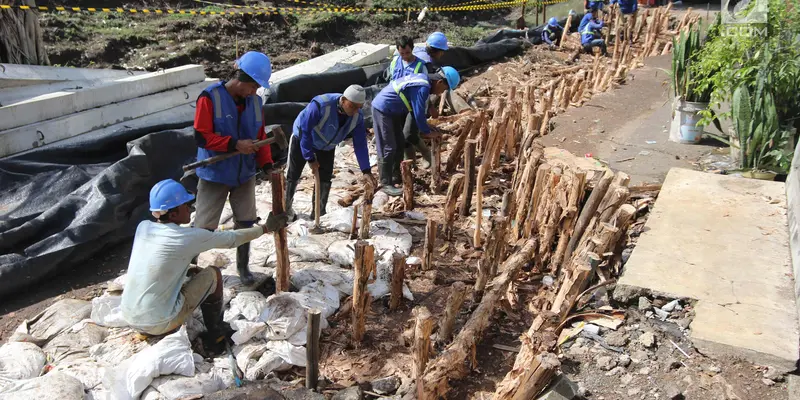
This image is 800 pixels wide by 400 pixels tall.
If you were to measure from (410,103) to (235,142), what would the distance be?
2621 millimetres

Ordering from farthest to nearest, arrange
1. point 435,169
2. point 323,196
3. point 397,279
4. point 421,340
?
point 435,169 < point 323,196 < point 397,279 < point 421,340

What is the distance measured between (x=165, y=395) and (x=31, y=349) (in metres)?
1.11

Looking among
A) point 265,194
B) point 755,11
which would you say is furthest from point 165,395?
point 755,11

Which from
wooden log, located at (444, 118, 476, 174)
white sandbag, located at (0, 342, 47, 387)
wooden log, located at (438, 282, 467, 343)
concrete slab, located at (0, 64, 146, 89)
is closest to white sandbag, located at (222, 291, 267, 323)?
white sandbag, located at (0, 342, 47, 387)

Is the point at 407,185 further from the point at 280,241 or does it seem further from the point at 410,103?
the point at 280,241

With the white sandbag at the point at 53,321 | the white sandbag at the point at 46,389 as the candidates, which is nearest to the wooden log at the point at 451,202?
the white sandbag at the point at 53,321

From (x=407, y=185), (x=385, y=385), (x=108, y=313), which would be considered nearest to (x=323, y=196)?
(x=407, y=185)

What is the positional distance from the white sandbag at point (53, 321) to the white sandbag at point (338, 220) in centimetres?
222

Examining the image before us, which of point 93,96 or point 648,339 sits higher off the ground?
point 93,96

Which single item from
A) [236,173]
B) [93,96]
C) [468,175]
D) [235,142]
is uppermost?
[93,96]

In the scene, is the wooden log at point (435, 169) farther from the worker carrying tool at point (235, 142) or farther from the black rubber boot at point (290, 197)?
the worker carrying tool at point (235, 142)

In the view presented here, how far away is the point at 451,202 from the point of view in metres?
5.75

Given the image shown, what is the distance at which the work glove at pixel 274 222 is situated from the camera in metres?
4.32

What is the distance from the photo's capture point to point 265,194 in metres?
6.89
